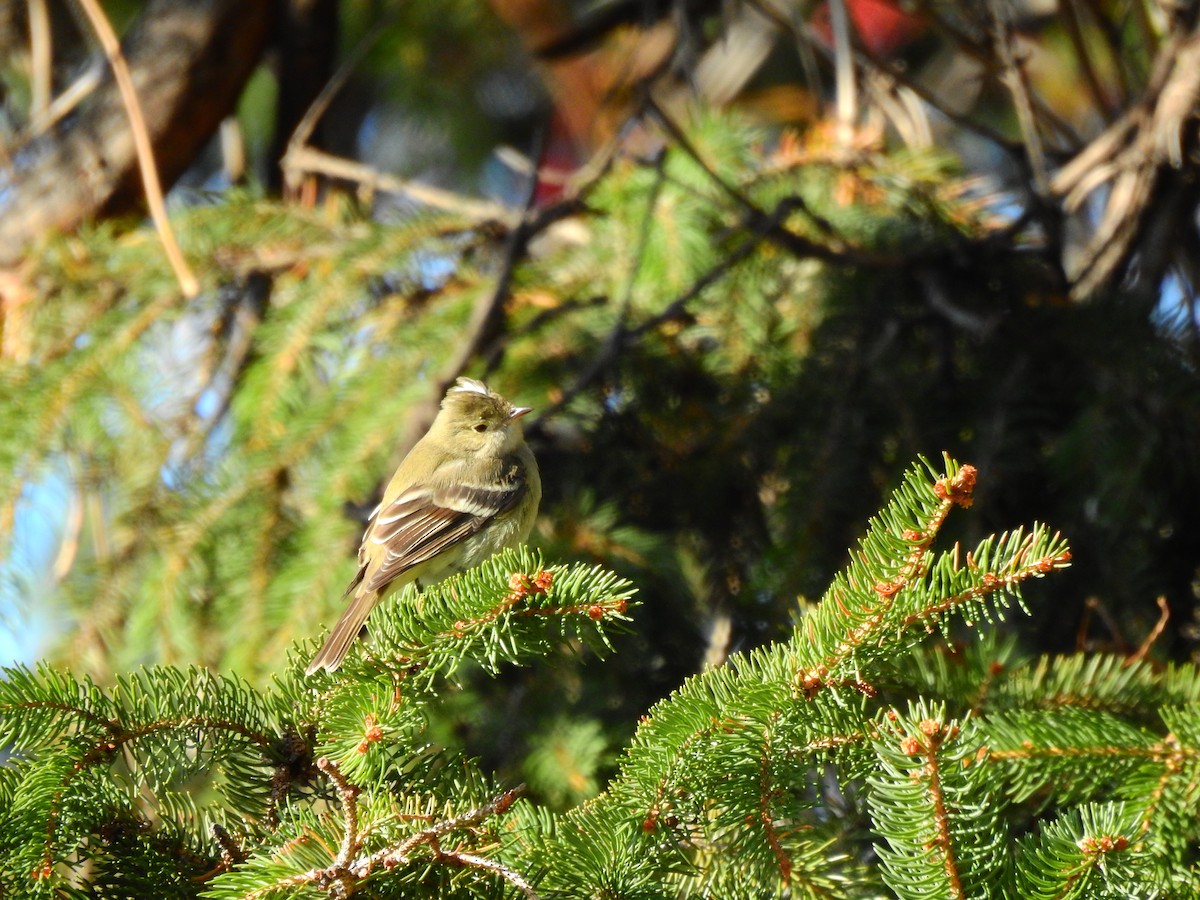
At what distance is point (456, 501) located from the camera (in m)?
3.45

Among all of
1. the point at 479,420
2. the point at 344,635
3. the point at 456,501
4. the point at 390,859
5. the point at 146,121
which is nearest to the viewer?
the point at 390,859

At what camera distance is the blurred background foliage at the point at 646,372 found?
118 inches

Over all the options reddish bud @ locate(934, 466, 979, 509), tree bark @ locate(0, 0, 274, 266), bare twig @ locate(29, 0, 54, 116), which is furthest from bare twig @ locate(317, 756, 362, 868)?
bare twig @ locate(29, 0, 54, 116)

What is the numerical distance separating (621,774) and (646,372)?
181 centimetres

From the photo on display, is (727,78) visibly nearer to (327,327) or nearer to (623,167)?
(623,167)

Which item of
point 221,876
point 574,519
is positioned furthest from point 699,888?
point 574,519

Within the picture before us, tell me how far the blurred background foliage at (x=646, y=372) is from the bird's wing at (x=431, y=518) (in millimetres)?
93

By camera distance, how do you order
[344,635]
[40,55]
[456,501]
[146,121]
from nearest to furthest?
[344,635] < [456,501] < [146,121] < [40,55]

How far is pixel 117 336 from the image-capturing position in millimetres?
3418

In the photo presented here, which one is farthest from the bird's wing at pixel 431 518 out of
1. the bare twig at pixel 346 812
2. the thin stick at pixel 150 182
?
the bare twig at pixel 346 812

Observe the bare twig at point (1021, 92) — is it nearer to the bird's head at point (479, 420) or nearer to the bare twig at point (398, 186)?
the bare twig at point (398, 186)

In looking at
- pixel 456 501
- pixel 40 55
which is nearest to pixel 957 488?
pixel 456 501

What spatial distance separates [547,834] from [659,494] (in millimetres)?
1573

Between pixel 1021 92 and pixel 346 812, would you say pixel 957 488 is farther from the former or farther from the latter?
pixel 1021 92
